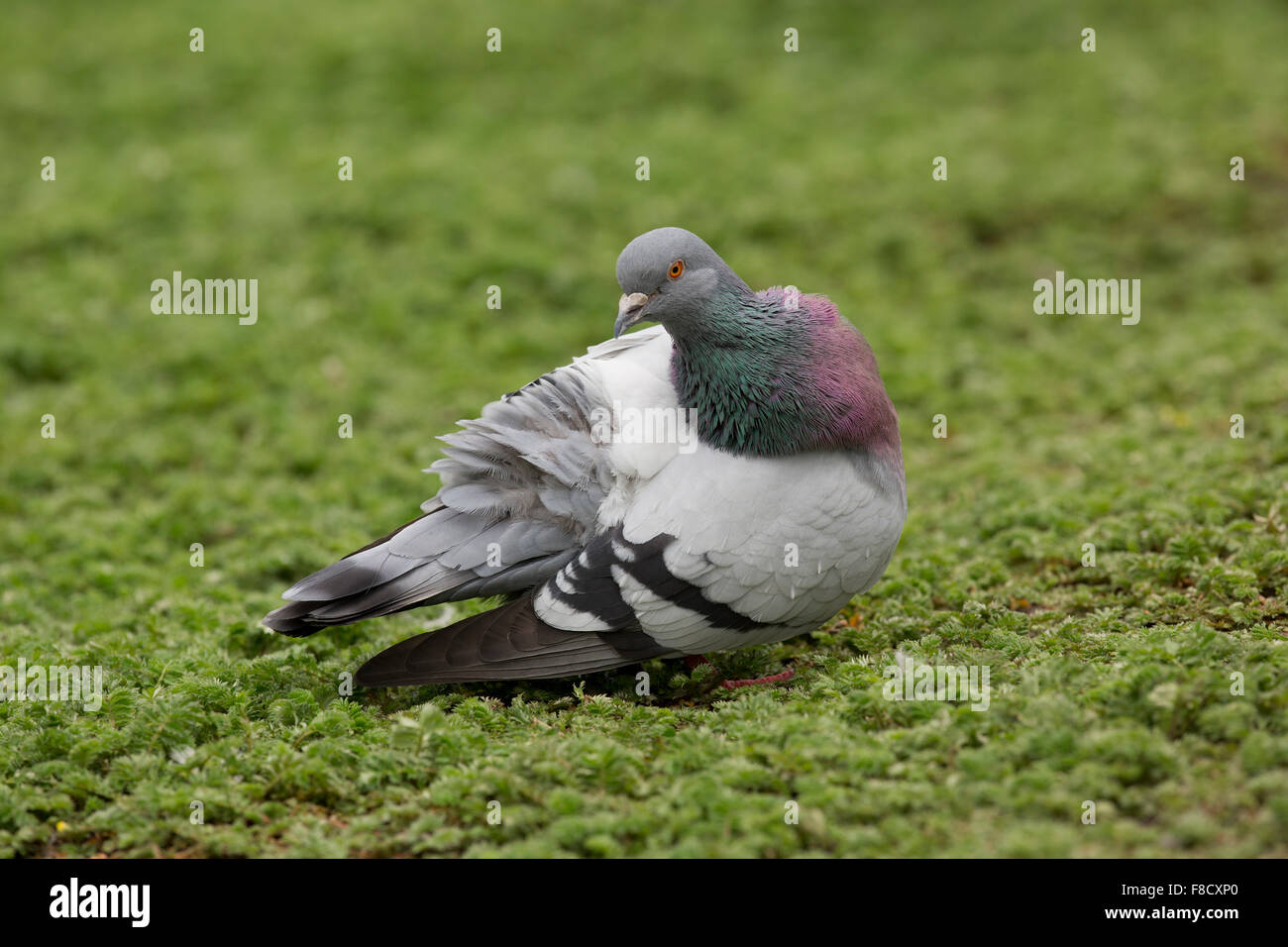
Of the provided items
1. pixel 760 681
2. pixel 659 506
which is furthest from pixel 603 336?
pixel 760 681

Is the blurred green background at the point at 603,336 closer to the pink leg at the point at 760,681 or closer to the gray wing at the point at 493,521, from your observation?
the pink leg at the point at 760,681

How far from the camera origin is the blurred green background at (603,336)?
4.37 metres

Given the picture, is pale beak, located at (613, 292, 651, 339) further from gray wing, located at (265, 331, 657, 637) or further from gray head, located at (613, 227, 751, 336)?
gray wing, located at (265, 331, 657, 637)

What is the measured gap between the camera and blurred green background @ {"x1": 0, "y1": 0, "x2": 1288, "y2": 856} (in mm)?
4371

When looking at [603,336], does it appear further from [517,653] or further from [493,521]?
[517,653]

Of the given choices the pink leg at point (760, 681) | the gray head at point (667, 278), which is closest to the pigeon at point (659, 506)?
the gray head at point (667, 278)

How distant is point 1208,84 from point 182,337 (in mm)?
10651

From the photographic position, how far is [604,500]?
17.3ft

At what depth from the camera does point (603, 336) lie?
31.6 feet

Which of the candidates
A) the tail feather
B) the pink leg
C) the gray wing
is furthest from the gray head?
the pink leg

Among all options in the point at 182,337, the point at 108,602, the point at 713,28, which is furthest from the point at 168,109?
the point at 108,602

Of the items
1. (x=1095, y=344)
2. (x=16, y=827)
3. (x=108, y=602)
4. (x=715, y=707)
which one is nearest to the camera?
(x=16, y=827)

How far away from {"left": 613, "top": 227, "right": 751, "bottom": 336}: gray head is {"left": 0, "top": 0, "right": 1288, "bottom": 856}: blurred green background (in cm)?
167
